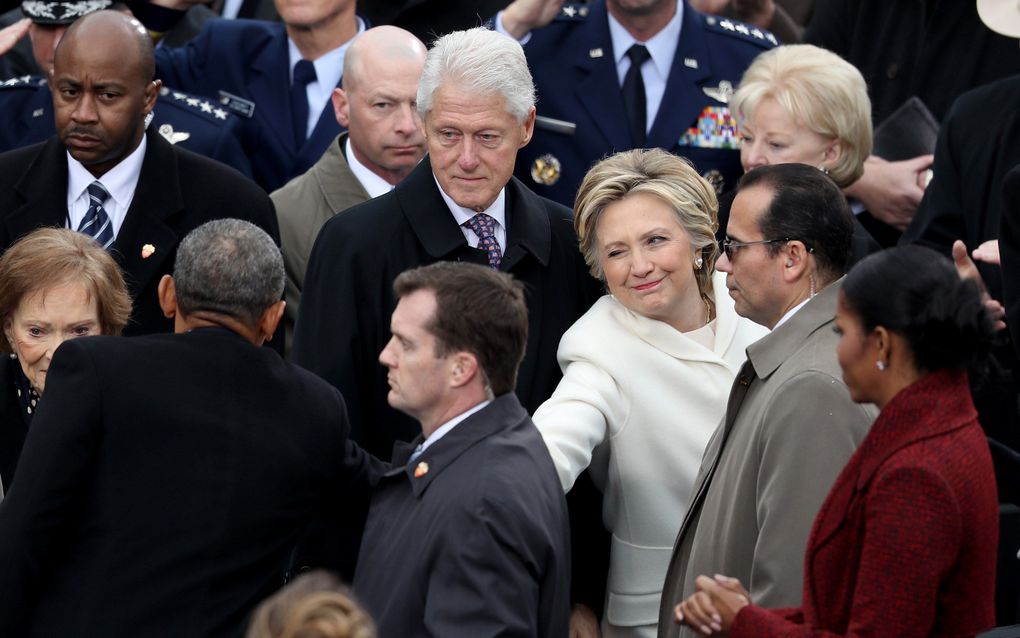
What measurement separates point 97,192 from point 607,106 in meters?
1.93

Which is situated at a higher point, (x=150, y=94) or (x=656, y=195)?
(x=656, y=195)

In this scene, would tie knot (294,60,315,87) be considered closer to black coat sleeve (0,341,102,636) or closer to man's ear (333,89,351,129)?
man's ear (333,89,351,129)

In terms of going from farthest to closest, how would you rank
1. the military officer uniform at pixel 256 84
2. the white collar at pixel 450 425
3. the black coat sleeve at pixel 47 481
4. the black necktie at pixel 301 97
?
the black necktie at pixel 301 97 → the military officer uniform at pixel 256 84 → the white collar at pixel 450 425 → the black coat sleeve at pixel 47 481

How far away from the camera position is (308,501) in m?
3.47

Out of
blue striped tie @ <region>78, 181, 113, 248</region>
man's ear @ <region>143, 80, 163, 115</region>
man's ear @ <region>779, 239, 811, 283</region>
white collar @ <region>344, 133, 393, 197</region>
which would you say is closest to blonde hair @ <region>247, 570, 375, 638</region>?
man's ear @ <region>779, 239, 811, 283</region>

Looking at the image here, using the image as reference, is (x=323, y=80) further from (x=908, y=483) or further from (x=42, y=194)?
(x=908, y=483)

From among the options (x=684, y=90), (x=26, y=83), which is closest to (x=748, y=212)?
(x=684, y=90)

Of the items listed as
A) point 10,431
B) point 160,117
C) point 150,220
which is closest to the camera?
point 10,431

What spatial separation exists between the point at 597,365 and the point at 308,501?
972mm

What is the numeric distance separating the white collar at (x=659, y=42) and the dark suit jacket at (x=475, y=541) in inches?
112

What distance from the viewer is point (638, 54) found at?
5.85 meters

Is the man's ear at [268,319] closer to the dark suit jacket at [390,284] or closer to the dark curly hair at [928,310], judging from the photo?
the dark suit jacket at [390,284]

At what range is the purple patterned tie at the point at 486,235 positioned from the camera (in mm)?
4352

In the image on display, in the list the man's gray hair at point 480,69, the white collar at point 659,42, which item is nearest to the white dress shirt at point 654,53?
the white collar at point 659,42
